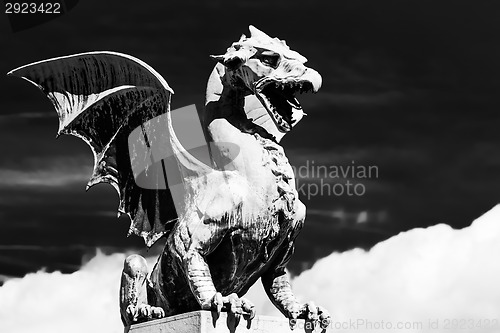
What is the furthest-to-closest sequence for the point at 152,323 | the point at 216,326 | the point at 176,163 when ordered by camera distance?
the point at 176,163
the point at 152,323
the point at 216,326

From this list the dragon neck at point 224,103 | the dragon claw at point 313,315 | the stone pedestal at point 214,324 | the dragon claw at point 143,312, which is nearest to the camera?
the stone pedestal at point 214,324

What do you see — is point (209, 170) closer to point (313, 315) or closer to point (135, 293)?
point (135, 293)

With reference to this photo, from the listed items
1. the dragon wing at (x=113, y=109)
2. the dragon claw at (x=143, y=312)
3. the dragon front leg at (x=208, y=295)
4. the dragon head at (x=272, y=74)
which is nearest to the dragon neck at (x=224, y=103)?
the dragon head at (x=272, y=74)

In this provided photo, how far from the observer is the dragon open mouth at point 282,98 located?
828 centimetres

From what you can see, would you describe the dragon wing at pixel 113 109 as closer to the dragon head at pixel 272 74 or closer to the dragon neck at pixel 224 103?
the dragon neck at pixel 224 103

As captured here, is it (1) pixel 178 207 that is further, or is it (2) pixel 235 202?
(1) pixel 178 207

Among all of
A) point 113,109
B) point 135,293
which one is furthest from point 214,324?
point 113,109

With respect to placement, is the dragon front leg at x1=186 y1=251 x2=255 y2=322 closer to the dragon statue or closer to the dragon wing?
the dragon statue

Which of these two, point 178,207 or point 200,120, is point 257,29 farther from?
point 178,207

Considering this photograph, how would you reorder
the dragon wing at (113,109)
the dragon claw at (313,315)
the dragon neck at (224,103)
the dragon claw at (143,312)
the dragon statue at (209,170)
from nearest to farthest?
1. the dragon statue at (209,170)
2. the dragon claw at (313,315)
3. the dragon claw at (143,312)
4. the dragon neck at (224,103)
5. the dragon wing at (113,109)

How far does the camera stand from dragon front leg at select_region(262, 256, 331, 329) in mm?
8148

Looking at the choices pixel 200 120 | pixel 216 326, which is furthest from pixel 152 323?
pixel 200 120

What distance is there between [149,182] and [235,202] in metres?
1.28

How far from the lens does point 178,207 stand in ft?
28.5
